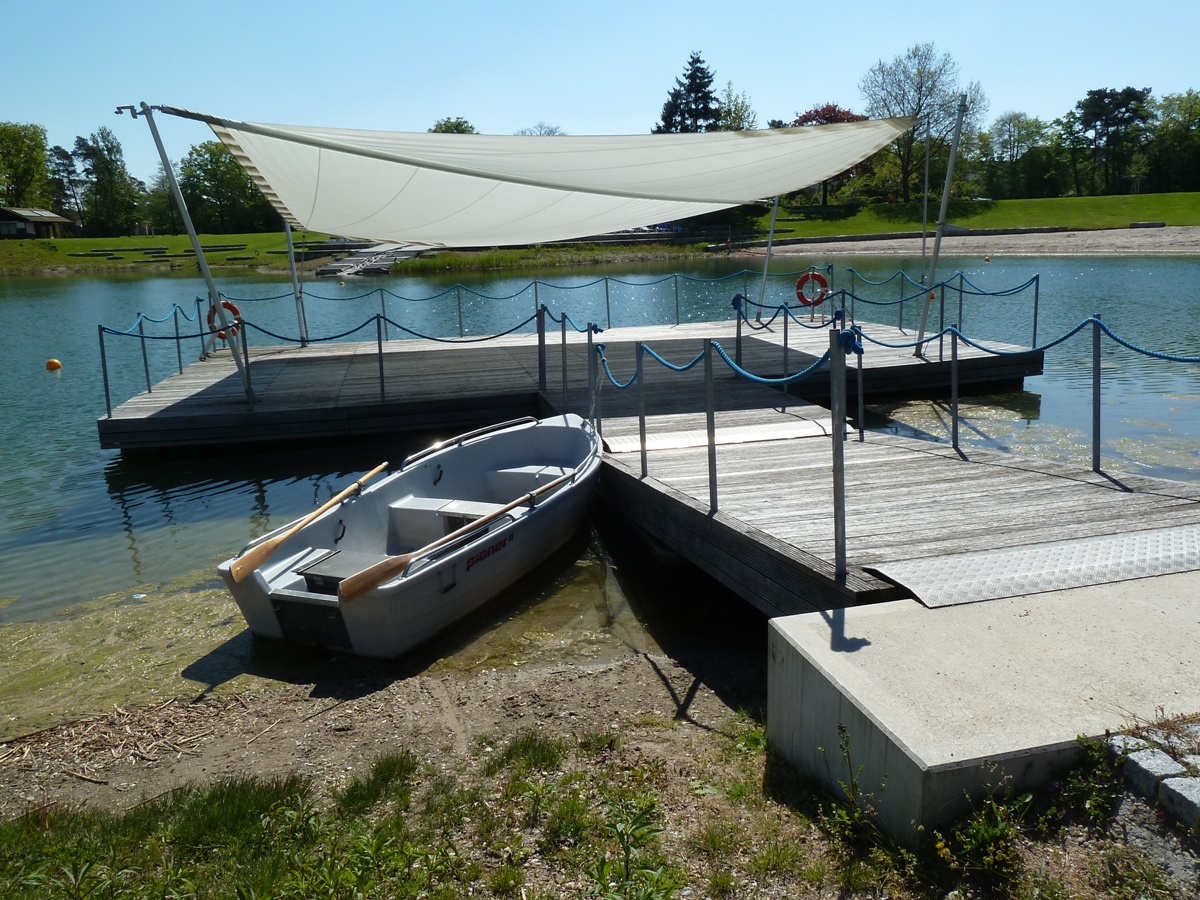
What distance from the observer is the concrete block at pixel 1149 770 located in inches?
104

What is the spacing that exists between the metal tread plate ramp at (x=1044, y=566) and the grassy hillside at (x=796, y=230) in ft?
140

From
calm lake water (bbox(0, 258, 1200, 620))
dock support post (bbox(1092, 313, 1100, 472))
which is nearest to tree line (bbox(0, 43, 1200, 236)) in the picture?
calm lake water (bbox(0, 258, 1200, 620))

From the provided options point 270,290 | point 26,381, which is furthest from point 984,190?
point 26,381

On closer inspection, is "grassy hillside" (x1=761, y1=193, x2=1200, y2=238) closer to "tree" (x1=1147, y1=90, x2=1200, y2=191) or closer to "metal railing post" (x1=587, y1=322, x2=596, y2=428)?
"tree" (x1=1147, y1=90, x2=1200, y2=191)

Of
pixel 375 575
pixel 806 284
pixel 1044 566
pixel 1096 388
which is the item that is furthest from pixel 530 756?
pixel 806 284

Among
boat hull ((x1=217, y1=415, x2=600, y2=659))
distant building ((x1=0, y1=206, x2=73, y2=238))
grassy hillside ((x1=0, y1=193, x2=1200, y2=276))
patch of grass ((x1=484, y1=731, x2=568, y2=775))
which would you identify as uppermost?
distant building ((x1=0, y1=206, x2=73, y2=238))

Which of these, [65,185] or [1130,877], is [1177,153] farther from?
[65,185]

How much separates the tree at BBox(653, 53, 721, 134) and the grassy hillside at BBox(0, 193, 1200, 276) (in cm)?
1057

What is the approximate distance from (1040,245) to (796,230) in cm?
1635

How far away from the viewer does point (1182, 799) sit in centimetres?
253

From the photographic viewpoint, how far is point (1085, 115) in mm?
69125

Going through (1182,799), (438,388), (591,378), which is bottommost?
(1182,799)

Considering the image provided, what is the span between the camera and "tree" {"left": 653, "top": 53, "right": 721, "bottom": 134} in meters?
69.4

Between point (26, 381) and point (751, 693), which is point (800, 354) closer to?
point (751, 693)
